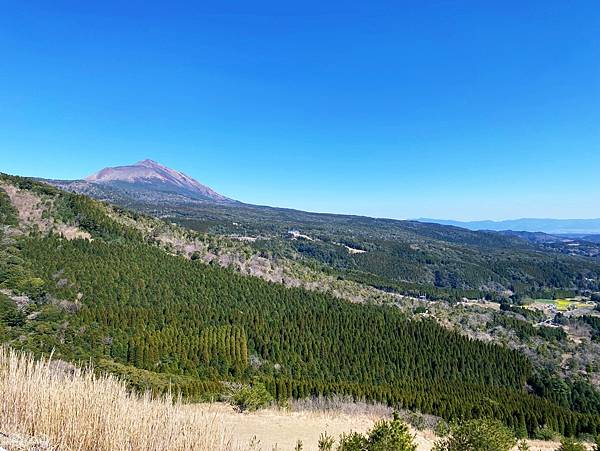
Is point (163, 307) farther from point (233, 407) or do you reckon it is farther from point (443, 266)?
point (443, 266)

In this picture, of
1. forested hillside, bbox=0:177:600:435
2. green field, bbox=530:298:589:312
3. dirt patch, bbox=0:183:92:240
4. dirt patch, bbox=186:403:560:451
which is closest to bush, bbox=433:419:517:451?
dirt patch, bbox=186:403:560:451

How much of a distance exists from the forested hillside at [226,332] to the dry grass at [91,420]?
24.2 meters

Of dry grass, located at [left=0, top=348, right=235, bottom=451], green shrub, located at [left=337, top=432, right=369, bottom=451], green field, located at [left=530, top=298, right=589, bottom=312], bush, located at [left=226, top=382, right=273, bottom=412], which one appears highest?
dry grass, located at [left=0, top=348, right=235, bottom=451]

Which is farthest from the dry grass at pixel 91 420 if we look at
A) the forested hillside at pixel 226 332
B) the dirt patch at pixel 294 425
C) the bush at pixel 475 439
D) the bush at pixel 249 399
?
the forested hillside at pixel 226 332

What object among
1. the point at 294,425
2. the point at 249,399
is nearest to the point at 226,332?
the point at 249,399

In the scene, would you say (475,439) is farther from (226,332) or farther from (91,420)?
(226,332)

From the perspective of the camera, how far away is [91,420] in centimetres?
425

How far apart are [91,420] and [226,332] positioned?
4985 centimetres

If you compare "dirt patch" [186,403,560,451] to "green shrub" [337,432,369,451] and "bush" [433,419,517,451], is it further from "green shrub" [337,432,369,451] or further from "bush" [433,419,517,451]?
"green shrub" [337,432,369,451]

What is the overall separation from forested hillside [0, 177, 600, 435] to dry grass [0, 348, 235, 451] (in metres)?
24.2

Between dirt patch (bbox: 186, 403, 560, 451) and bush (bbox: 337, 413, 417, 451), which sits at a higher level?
bush (bbox: 337, 413, 417, 451)

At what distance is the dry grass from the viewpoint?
4094 millimetres

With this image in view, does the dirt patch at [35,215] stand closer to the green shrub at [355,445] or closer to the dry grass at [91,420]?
the green shrub at [355,445]

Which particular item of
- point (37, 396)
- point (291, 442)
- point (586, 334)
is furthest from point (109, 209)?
point (586, 334)
